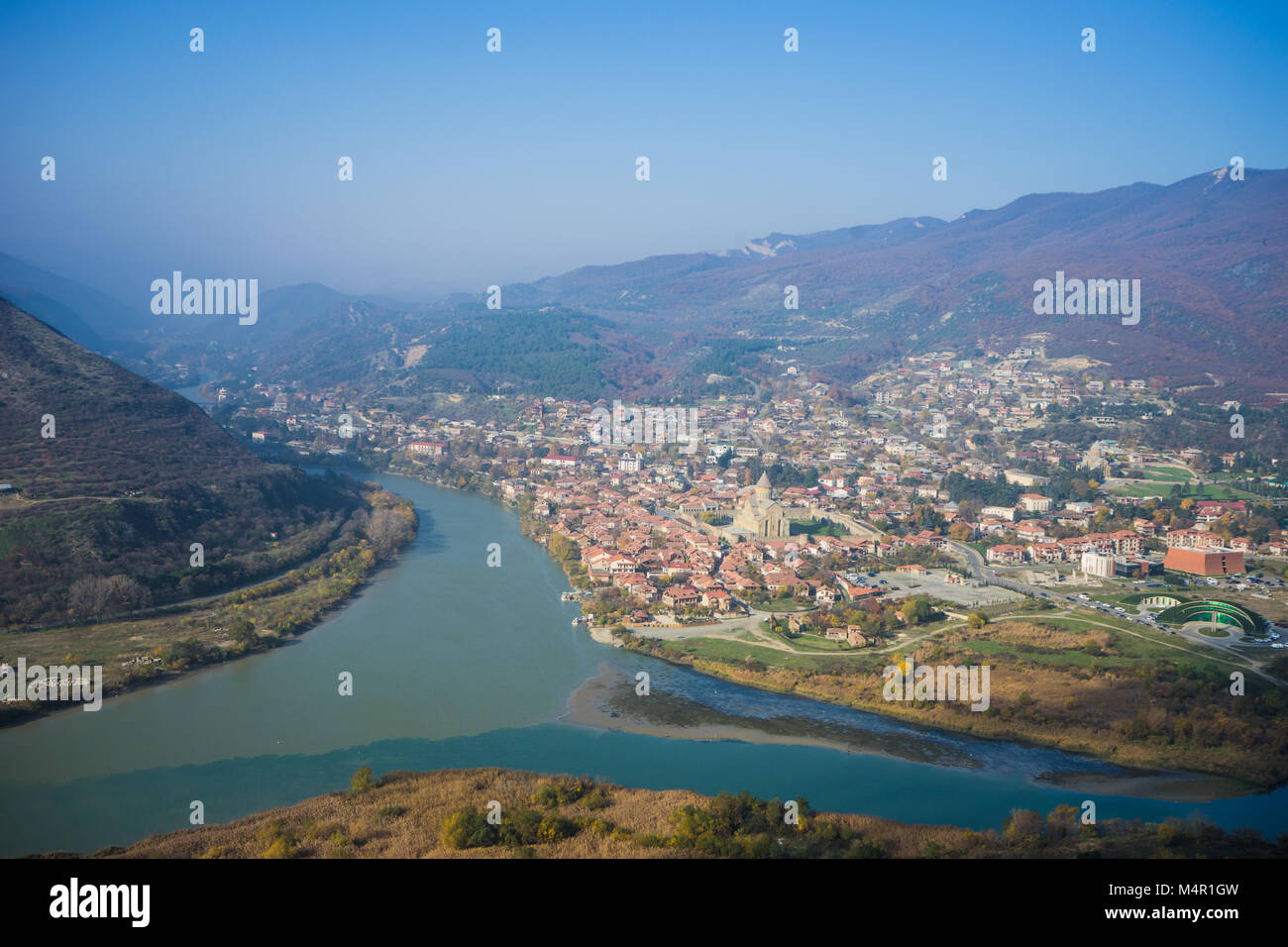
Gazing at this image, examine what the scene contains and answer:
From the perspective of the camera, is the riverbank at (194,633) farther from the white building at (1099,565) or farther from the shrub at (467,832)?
the white building at (1099,565)

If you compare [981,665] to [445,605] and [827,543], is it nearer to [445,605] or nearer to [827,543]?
[827,543]

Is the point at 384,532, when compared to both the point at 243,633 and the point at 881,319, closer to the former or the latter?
the point at 243,633

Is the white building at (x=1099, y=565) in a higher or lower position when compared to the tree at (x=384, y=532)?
lower

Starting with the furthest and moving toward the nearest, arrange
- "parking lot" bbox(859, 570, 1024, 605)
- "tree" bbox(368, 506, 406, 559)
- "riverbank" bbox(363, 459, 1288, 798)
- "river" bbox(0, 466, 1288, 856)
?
"tree" bbox(368, 506, 406, 559) < "parking lot" bbox(859, 570, 1024, 605) < "riverbank" bbox(363, 459, 1288, 798) < "river" bbox(0, 466, 1288, 856)

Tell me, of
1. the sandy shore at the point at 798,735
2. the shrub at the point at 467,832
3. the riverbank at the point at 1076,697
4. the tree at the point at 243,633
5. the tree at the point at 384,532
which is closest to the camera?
the shrub at the point at 467,832

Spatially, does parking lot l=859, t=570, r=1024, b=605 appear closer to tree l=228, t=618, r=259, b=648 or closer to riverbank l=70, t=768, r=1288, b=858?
riverbank l=70, t=768, r=1288, b=858

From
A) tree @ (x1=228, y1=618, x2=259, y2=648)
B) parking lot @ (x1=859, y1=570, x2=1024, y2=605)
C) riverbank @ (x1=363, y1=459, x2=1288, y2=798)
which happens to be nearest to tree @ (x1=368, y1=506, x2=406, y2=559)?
tree @ (x1=228, y1=618, x2=259, y2=648)

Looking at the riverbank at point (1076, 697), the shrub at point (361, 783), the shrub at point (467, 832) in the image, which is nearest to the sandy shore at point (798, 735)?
the riverbank at point (1076, 697)
